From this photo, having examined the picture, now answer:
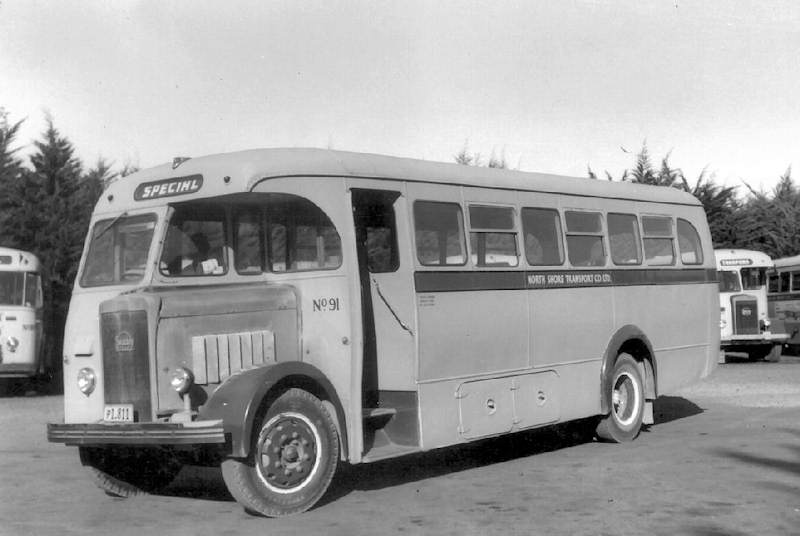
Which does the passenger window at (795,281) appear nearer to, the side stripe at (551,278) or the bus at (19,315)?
the side stripe at (551,278)

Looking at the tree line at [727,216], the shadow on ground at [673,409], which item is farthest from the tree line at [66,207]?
the shadow on ground at [673,409]

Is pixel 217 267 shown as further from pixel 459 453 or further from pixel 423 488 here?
pixel 459 453

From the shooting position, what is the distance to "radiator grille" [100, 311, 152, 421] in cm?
839

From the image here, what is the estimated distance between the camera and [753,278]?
89.4 ft

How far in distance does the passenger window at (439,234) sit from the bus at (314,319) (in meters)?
0.02

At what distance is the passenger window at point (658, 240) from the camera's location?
1329 cm

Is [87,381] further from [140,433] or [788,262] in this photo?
[788,262]

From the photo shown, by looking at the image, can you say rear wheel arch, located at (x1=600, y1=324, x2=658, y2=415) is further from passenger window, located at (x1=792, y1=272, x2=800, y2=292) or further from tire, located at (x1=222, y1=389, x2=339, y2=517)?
passenger window, located at (x1=792, y1=272, x2=800, y2=292)

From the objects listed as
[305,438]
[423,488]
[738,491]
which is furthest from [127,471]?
[738,491]

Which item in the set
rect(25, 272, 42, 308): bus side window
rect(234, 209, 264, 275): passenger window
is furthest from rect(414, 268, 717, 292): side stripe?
rect(25, 272, 42, 308): bus side window

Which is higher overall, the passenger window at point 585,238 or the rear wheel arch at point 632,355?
the passenger window at point 585,238

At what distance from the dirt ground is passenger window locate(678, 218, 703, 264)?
201 centimetres

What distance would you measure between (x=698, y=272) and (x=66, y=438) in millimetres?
8332

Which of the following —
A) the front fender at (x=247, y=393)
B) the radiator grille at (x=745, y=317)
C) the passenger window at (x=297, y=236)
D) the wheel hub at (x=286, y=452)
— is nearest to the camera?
the front fender at (x=247, y=393)
